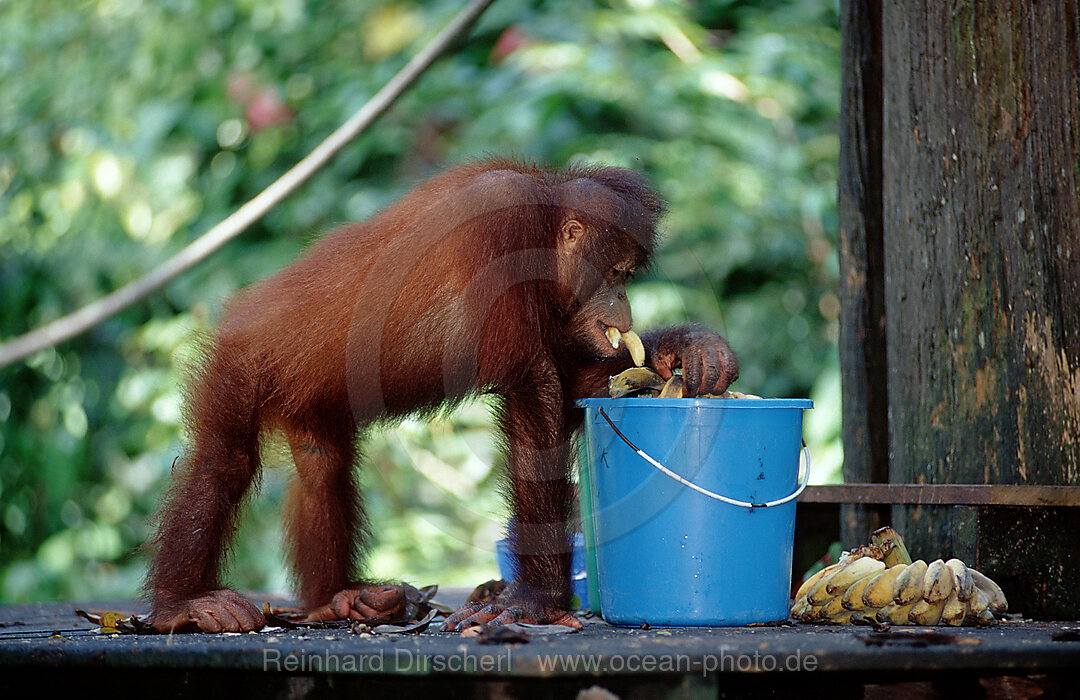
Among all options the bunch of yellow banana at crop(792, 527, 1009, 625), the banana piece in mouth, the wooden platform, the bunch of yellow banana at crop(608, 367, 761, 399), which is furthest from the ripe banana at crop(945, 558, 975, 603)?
the banana piece in mouth

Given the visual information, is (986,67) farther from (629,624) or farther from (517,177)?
(629,624)

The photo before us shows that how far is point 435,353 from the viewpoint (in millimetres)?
2584

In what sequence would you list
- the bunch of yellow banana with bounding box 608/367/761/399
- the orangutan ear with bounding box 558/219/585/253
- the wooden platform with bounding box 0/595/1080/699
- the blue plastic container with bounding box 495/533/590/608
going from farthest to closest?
the blue plastic container with bounding box 495/533/590/608
the orangutan ear with bounding box 558/219/585/253
the bunch of yellow banana with bounding box 608/367/761/399
the wooden platform with bounding box 0/595/1080/699

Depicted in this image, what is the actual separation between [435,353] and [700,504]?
765 millimetres

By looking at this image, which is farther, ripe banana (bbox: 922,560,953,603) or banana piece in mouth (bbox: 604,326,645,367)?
banana piece in mouth (bbox: 604,326,645,367)

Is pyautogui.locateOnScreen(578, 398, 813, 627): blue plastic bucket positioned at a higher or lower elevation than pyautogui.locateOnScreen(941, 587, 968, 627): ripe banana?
higher

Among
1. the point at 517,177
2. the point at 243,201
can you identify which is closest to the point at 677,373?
the point at 517,177

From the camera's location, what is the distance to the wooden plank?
2.29 meters

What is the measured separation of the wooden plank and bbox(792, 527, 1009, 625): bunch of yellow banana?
0.09m

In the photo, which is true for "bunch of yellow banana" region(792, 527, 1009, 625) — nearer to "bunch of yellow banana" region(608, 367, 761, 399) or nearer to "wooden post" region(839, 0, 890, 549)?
"bunch of yellow banana" region(608, 367, 761, 399)

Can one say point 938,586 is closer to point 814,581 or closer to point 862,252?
point 814,581

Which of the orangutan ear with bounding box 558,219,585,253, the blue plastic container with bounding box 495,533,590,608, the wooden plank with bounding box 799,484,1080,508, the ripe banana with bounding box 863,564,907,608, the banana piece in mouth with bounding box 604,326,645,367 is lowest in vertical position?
the blue plastic container with bounding box 495,533,590,608

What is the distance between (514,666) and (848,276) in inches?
78.1

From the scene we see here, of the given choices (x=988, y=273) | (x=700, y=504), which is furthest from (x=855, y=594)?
(x=988, y=273)
